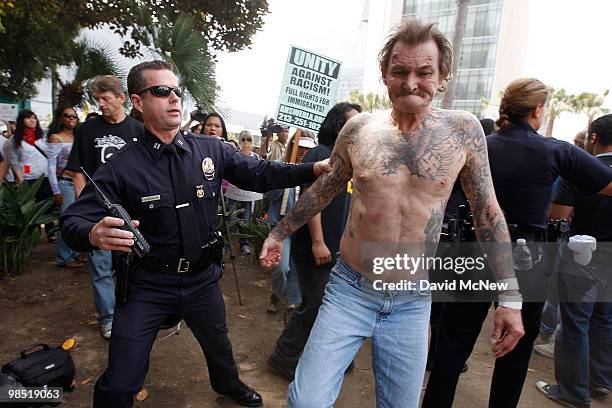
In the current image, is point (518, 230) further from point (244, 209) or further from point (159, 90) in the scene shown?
point (244, 209)

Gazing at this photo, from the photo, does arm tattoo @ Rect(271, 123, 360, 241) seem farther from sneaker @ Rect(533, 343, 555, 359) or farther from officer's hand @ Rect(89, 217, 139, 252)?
sneaker @ Rect(533, 343, 555, 359)

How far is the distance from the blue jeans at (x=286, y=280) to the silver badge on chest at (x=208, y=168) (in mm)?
1962

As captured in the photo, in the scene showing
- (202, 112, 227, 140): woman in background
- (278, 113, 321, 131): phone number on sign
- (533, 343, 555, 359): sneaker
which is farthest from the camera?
(278, 113, 321, 131): phone number on sign

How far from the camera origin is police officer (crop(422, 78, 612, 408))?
251 cm

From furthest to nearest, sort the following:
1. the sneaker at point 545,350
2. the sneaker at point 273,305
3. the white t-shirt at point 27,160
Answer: the white t-shirt at point 27,160
the sneaker at point 273,305
the sneaker at point 545,350

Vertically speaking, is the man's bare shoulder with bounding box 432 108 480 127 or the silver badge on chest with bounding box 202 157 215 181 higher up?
the man's bare shoulder with bounding box 432 108 480 127

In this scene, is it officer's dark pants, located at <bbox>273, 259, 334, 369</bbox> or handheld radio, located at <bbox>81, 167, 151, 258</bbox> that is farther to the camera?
officer's dark pants, located at <bbox>273, 259, 334, 369</bbox>

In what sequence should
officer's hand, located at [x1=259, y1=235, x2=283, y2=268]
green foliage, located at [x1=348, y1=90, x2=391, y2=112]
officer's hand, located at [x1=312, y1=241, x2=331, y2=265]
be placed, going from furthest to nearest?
green foliage, located at [x1=348, y1=90, x2=391, y2=112], officer's hand, located at [x1=312, y1=241, x2=331, y2=265], officer's hand, located at [x1=259, y1=235, x2=283, y2=268]

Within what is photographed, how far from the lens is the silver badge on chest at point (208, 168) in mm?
2520

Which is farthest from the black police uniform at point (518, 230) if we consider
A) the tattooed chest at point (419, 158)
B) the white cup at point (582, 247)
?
the tattooed chest at point (419, 158)

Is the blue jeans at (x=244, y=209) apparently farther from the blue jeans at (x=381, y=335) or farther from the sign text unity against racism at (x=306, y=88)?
the blue jeans at (x=381, y=335)

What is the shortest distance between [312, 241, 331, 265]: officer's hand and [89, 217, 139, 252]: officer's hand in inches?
56.0

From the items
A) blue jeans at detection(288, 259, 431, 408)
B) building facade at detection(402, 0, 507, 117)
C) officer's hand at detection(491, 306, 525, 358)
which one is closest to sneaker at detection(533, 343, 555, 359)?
officer's hand at detection(491, 306, 525, 358)

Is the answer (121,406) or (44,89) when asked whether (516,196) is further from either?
(44,89)
